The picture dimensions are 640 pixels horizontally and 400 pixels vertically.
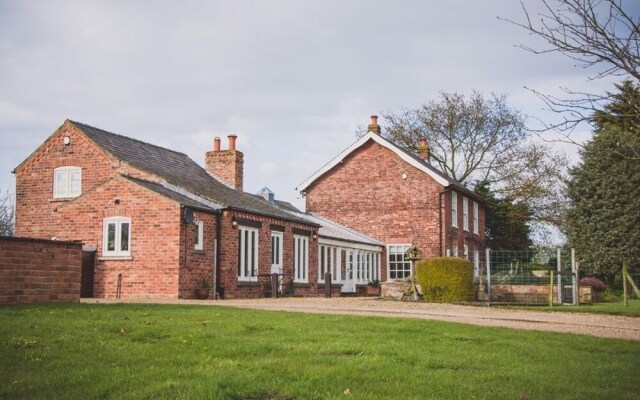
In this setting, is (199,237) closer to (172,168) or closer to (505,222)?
(172,168)

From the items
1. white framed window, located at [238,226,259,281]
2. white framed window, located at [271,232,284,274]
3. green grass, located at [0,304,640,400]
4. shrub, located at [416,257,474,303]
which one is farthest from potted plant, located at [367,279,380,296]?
green grass, located at [0,304,640,400]

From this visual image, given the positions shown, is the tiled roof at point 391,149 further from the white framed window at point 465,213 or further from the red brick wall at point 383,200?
the white framed window at point 465,213


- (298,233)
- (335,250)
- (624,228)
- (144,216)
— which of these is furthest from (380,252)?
(144,216)

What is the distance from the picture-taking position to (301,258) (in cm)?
3144

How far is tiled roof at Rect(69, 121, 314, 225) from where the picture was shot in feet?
89.8

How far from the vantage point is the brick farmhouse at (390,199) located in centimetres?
3809

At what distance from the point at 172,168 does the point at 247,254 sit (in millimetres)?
6004

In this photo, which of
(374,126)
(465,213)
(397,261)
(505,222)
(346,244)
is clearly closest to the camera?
(346,244)

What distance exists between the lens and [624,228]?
3534 cm

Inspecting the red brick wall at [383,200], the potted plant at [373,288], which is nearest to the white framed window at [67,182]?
the red brick wall at [383,200]

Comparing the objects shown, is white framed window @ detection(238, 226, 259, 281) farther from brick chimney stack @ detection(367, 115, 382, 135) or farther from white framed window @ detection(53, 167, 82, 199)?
brick chimney stack @ detection(367, 115, 382, 135)

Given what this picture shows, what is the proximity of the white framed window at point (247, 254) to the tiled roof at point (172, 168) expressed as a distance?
87cm

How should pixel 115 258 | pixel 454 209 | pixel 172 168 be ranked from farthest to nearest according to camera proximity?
1. pixel 454 209
2. pixel 172 168
3. pixel 115 258

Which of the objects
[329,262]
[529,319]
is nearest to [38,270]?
[529,319]
